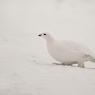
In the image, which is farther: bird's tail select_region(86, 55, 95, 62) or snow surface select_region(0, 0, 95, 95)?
bird's tail select_region(86, 55, 95, 62)

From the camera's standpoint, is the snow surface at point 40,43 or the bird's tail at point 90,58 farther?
the bird's tail at point 90,58

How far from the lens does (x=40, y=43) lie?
5.80 metres

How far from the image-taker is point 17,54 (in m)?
4.76

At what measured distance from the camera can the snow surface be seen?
10.8 feet

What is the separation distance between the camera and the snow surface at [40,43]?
3.29 meters

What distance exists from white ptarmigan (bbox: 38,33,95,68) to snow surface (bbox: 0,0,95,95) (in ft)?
0.31

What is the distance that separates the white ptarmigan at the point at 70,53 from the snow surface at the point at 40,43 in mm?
95

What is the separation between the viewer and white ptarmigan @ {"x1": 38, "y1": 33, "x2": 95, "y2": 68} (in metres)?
4.15

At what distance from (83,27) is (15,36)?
1628mm

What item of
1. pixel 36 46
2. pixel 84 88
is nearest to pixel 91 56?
pixel 84 88

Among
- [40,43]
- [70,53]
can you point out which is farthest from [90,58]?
[40,43]

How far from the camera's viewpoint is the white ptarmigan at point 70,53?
415 centimetres

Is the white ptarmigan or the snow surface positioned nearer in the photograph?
the snow surface

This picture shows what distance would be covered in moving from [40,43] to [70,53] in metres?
1.70
